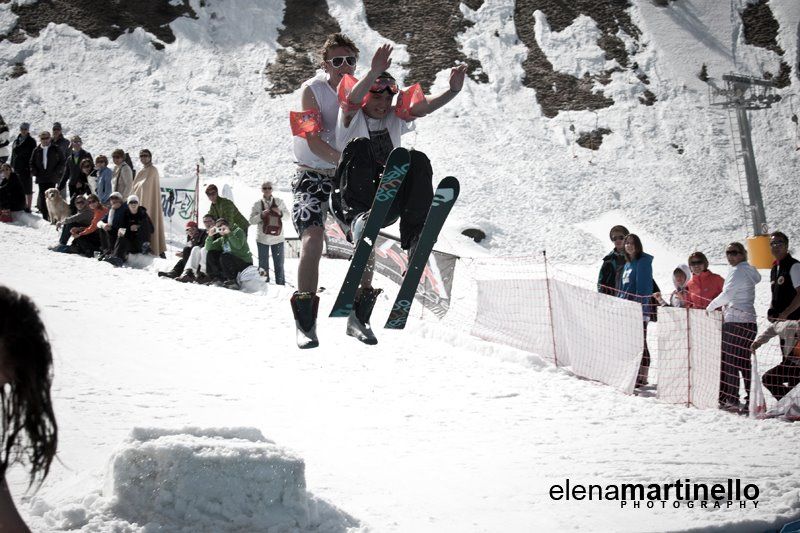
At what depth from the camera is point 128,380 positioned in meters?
7.44

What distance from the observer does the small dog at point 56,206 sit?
15.1 metres

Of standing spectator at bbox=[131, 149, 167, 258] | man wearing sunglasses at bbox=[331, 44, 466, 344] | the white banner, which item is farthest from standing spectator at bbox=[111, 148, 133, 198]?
man wearing sunglasses at bbox=[331, 44, 466, 344]

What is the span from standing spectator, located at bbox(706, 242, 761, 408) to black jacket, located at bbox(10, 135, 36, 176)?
13.3 metres

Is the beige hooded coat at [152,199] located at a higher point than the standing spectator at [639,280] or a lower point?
higher

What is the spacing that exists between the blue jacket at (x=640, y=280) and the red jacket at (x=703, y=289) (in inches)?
16.7

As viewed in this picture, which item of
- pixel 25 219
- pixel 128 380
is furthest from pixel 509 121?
pixel 128 380

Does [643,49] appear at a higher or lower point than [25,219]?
higher

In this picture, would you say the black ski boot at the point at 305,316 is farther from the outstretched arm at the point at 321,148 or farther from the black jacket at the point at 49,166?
the black jacket at the point at 49,166

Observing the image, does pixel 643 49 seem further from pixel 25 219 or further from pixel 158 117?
pixel 25 219

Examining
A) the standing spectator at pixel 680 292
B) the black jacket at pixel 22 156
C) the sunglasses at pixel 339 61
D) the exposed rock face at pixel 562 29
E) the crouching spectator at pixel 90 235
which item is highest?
the exposed rock face at pixel 562 29

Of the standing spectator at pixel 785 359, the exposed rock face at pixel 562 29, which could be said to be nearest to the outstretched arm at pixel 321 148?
the standing spectator at pixel 785 359

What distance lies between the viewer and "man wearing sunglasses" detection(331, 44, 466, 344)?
5051 mm

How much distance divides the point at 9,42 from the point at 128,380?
28.1 metres

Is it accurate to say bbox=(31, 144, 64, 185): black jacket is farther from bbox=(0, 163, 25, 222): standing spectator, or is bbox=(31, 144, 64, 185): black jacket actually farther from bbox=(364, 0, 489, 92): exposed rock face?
bbox=(364, 0, 489, 92): exposed rock face
